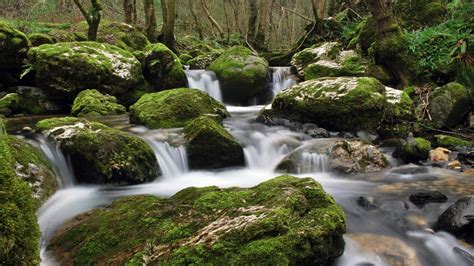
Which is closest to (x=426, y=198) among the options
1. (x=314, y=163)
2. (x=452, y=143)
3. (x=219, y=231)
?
(x=314, y=163)

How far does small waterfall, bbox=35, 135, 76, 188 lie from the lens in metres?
5.38

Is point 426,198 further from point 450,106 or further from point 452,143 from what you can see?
point 450,106

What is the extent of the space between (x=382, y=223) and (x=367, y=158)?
2.45 m

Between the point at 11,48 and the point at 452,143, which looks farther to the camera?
the point at 11,48

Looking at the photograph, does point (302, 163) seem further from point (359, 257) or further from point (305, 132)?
point (359, 257)

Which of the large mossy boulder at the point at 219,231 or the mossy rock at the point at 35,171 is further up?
the mossy rock at the point at 35,171

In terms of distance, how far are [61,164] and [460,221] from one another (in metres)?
5.02

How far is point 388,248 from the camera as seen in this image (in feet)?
12.3

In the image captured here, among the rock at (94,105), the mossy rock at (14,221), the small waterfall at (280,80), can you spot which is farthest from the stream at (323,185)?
the small waterfall at (280,80)

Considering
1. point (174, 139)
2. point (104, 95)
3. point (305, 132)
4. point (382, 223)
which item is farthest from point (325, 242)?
point (104, 95)

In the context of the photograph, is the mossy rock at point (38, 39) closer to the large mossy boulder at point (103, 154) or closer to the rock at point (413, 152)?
the large mossy boulder at point (103, 154)

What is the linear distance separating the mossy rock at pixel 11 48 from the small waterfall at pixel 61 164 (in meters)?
5.74

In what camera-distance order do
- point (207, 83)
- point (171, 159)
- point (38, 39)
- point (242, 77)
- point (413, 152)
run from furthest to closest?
1. point (207, 83)
2. point (242, 77)
3. point (38, 39)
4. point (413, 152)
5. point (171, 159)

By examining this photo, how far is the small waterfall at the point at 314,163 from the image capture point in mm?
6598
